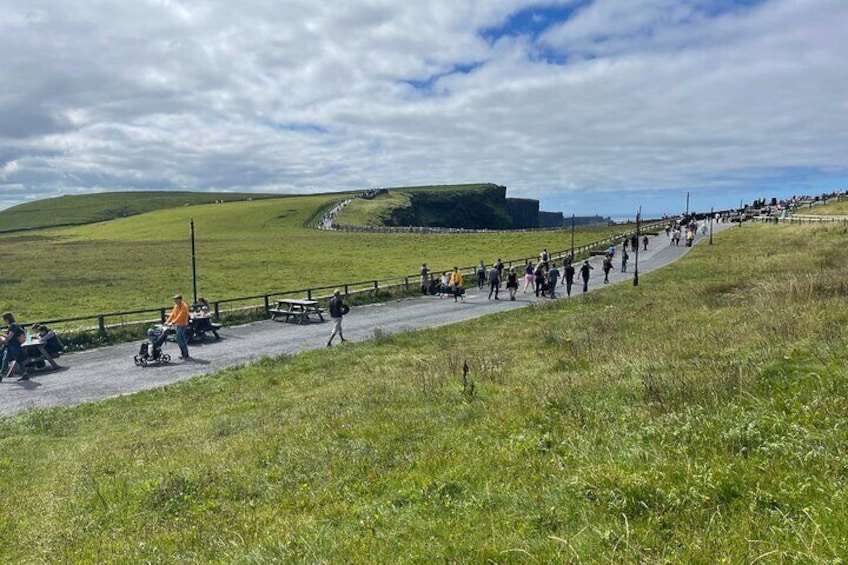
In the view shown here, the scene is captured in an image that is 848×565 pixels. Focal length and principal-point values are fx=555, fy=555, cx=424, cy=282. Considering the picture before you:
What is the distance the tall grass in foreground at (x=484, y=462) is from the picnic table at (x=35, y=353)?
4.73 meters

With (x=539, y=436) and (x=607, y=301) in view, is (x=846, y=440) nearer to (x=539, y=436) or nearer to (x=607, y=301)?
(x=539, y=436)

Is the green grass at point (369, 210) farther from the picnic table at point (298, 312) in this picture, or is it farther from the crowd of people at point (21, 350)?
the crowd of people at point (21, 350)

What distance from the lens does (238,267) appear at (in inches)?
2014

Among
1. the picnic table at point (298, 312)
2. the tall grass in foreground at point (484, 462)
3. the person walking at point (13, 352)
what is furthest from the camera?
the picnic table at point (298, 312)

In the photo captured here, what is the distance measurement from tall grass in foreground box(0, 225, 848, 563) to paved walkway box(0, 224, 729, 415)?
1921mm

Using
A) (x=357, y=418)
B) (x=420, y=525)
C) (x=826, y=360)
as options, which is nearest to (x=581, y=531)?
(x=420, y=525)

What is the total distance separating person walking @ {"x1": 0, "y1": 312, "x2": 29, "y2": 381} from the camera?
14.7m

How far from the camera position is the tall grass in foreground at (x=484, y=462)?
409 centimetres

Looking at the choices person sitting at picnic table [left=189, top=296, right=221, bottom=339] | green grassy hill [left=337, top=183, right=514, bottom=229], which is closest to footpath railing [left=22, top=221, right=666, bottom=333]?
person sitting at picnic table [left=189, top=296, right=221, bottom=339]

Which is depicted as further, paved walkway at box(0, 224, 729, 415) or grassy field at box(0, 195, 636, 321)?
grassy field at box(0, 195, 636, 321)

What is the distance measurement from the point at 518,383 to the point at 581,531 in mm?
5545

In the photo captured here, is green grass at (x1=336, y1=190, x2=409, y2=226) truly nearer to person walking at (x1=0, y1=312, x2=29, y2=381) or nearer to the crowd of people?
the crowd of people

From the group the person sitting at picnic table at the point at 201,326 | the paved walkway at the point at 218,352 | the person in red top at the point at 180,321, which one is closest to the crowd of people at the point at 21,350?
→ the paved walkway at the point at 218,352

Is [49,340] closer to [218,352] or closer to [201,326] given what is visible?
[201,326]
